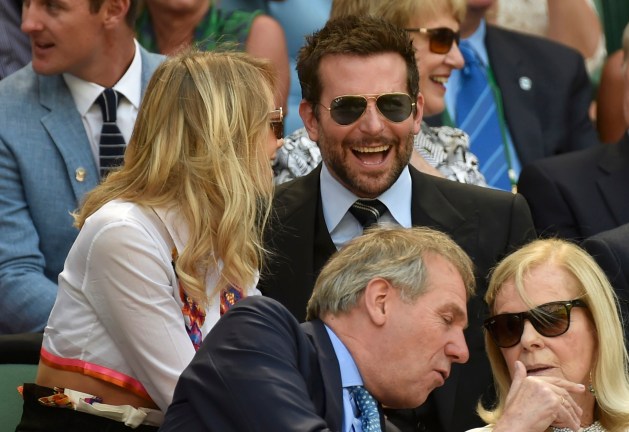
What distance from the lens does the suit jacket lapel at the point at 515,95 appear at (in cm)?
621

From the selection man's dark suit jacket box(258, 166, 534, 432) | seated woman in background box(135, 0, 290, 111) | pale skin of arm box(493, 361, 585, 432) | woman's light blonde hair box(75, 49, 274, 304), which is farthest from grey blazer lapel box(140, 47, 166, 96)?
pale skin of arm box(493, 361, 585, 432)

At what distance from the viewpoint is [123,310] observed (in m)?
3.63

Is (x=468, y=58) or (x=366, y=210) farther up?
(x=468, y=58)

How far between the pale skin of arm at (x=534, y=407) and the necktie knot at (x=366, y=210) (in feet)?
3.35

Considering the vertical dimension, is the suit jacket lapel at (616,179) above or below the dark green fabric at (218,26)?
below

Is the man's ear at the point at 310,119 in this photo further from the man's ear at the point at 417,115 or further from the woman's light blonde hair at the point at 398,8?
the woman's light blonde hair at the point at 398,8

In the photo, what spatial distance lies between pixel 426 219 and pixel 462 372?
527mm

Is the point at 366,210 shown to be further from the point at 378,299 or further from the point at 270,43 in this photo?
the point at 270,43

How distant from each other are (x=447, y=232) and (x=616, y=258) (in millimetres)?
549

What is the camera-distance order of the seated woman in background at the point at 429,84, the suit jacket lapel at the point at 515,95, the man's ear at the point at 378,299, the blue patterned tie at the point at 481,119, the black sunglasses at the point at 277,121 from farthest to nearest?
the suit jacket lapel at the point at 515,95 → the blue patterned tie at the point at 481,119 → the seated woman in background at the point at 429,84 → the black sunglasses at the point at 277,121 → the man's ear at the point at 378,299

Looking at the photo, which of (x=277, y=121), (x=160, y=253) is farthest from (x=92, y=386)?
(x=277, y=121)

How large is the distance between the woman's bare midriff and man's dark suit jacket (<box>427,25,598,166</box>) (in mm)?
2927

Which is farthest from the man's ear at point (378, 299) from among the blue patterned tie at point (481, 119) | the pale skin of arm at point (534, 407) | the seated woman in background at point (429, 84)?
the blue patterned tie at point (481, 119)

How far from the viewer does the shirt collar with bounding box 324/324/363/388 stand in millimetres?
3385
